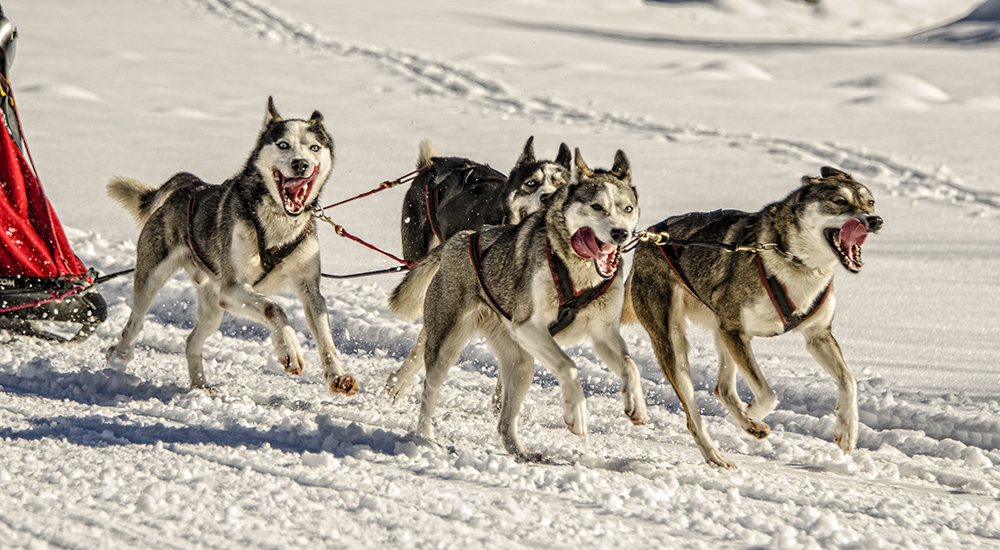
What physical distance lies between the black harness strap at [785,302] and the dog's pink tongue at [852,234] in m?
0.22

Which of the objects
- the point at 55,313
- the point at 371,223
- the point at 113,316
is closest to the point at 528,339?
the point at 55,313

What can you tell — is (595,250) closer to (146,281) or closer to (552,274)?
(552,274)

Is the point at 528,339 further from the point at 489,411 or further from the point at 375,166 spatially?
the point at 375,166

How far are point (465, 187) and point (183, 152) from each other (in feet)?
24.6

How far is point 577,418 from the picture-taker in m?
3.28

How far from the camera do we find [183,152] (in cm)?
1134

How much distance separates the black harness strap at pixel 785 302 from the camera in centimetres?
354

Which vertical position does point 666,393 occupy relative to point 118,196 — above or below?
below

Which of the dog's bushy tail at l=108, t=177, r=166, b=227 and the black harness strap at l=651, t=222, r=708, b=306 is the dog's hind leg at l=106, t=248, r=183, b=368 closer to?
the dog's bushy tail at l=108, t=177, r=166, b=227

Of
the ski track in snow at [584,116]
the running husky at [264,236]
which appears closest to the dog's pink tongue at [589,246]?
the running husky at [264,236]

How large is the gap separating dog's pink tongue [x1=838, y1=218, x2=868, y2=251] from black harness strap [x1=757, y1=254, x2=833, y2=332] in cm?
22

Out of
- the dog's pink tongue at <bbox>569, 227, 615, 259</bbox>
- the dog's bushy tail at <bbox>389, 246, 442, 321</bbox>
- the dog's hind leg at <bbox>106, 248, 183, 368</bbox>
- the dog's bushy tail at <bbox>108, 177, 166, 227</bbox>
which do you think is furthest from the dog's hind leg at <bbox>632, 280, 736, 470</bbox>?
the dog's bushy tail at <bbox>108, 177, 166, 227</bbox>

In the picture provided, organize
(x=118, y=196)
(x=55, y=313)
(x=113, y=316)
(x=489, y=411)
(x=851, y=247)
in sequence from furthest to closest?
(x=113, y=316), (x=118, y=196), (x=55, y=313), (x=489, y=411), (x=851, y=247)

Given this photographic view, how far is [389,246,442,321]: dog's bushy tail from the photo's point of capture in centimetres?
426
